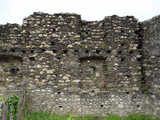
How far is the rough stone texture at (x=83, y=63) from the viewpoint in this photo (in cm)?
1070

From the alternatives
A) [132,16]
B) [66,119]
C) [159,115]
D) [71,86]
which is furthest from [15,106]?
[132,16]

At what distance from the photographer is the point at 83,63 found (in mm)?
11383

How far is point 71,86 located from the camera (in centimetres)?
1079

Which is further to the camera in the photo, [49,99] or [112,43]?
[112,43]

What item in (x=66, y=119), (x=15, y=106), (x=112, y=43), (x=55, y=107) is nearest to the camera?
(x=15, y=106)

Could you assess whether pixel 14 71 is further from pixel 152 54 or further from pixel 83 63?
pixel 152 54

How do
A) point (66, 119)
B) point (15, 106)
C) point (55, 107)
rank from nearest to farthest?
point (15, 106), point (66, 119), point (55, 107)

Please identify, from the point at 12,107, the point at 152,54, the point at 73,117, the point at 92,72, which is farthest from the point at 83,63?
the point at 12,107

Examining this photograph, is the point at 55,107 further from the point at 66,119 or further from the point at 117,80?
the point at 117,80

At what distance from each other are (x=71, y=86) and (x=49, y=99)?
1.09 metres

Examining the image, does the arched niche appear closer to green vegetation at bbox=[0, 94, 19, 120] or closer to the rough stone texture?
the rough stone texture

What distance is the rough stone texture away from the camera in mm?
10695

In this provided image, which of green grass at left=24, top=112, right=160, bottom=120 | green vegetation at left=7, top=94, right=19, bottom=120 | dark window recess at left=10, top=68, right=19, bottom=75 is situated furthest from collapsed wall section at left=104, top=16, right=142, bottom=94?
green vegetation at left=7, top=94, right=19, bottom=120

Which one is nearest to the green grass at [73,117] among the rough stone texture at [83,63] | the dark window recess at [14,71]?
the rough stone texture at [83,63]
